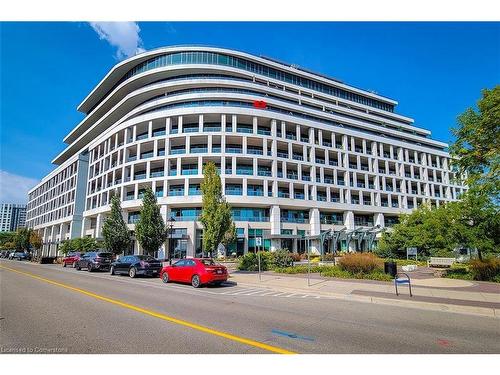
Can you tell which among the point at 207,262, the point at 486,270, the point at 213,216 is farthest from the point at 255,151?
the point at 486,270

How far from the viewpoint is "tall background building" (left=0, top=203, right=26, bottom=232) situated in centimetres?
18188

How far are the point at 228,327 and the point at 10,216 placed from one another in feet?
747

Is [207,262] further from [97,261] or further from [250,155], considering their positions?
[250,155]

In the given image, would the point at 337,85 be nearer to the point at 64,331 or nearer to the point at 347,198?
the point at 347,198

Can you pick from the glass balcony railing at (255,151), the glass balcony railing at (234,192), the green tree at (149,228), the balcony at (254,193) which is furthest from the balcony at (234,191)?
the green tree at (149,228)

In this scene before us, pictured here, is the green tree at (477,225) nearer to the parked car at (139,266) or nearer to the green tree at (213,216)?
the green tree at (213,216)

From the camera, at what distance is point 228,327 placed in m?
7.05

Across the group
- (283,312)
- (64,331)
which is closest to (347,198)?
(283,312)

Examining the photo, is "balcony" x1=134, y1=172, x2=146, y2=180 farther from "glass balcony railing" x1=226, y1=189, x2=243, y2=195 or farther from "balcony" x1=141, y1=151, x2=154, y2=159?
"glass balcony railing" x1=226, y1=189, x2=243, y2=195

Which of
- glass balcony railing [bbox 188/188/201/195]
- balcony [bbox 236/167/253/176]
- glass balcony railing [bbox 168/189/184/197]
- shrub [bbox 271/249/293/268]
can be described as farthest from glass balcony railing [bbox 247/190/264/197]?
shrub [bbox 271/249/293/268]

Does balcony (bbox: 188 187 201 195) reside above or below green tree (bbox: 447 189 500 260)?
above

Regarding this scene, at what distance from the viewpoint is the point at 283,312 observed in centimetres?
920

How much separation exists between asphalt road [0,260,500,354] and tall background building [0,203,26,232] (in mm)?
215734

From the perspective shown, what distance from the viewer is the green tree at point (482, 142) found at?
13188mm
